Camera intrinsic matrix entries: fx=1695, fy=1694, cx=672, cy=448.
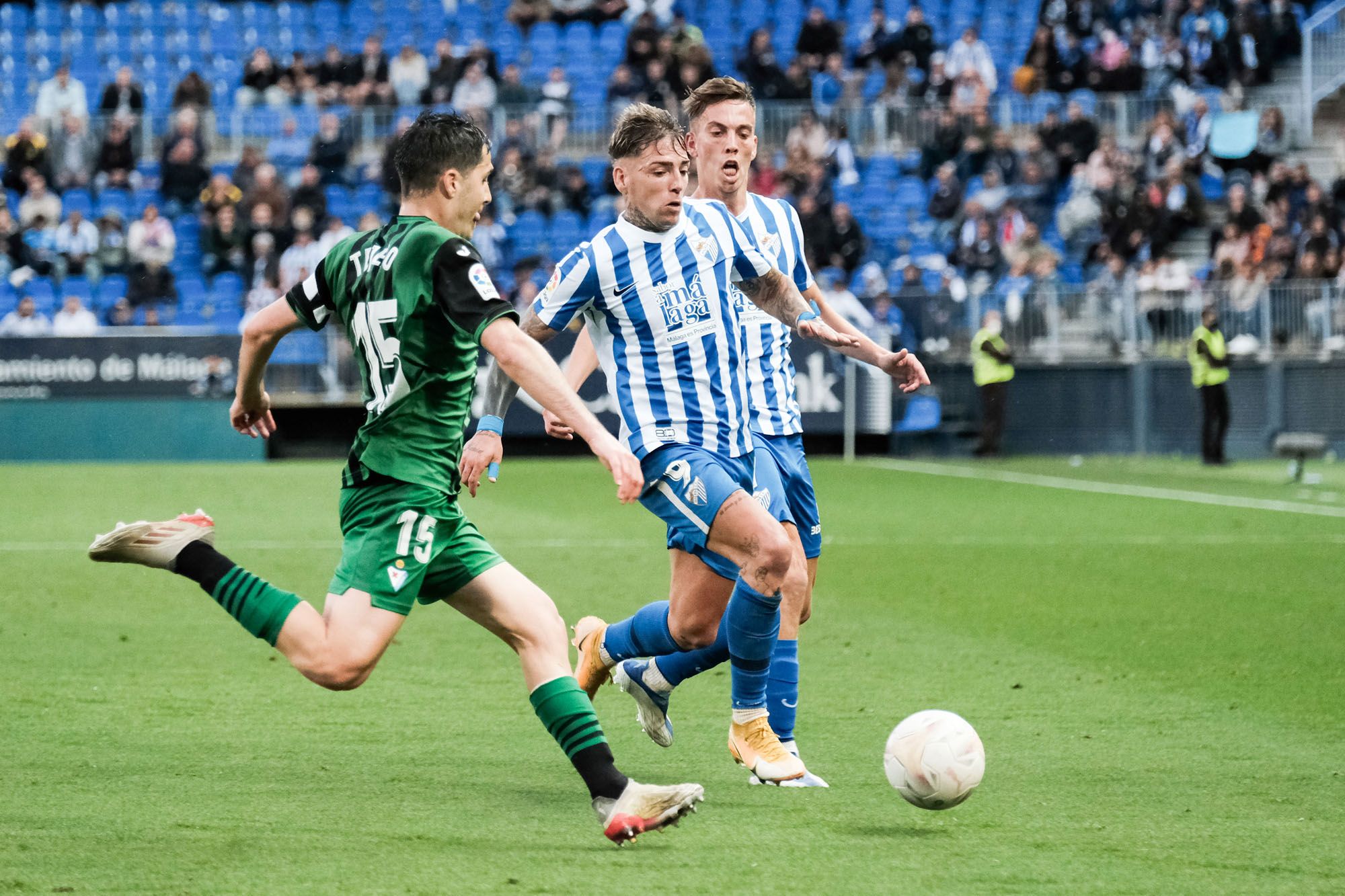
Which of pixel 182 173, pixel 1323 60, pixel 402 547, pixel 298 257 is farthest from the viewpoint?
pixel 1323 60

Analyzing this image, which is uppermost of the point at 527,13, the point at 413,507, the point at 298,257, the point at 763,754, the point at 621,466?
the point at 527,13

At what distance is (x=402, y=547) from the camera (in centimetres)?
442

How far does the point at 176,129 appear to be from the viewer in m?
24.6

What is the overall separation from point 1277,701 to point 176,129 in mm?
21154

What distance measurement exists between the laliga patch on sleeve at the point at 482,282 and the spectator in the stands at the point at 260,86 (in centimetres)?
2277

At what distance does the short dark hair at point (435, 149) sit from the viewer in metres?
4.47

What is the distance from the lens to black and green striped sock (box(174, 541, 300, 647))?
446cm

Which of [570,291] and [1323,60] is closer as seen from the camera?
[570,291]

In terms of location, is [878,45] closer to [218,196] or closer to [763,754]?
[218,196]

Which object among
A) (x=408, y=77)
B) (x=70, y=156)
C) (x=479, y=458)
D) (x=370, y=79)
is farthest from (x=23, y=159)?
(x=479, y=458)

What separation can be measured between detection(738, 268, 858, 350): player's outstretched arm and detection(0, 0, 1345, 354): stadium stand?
16.3m

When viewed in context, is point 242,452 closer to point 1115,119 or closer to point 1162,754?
point 1115,119

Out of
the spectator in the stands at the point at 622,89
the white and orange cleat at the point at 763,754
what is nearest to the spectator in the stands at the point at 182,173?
the spectator in the stands at the point at 622,89

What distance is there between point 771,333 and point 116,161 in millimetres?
20633
